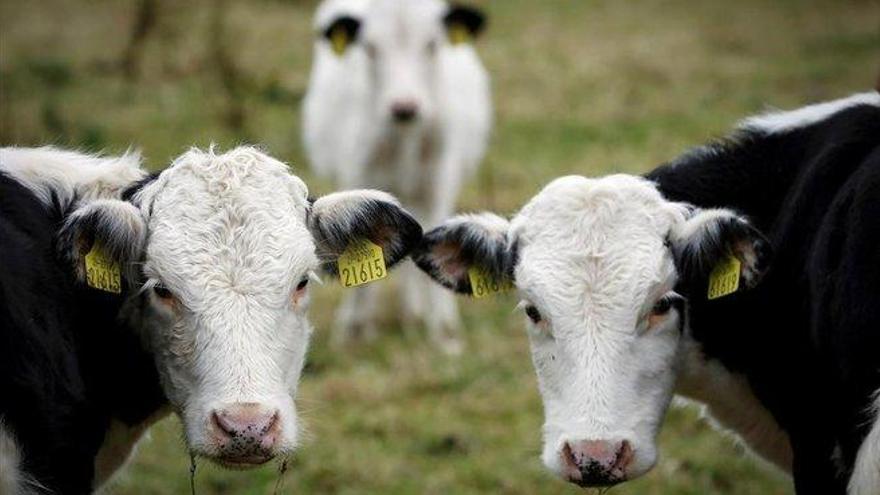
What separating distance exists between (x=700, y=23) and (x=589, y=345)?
14355mm

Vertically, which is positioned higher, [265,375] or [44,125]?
[265,375]

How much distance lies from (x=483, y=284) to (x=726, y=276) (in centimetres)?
88

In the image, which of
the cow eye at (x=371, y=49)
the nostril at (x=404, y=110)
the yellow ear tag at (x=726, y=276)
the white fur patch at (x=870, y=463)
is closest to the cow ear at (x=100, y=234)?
the yellow ear tag at (x=726, y=276)

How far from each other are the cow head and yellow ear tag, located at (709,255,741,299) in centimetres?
503

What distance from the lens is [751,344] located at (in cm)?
512

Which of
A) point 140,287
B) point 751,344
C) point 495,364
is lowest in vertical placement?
point 495,364

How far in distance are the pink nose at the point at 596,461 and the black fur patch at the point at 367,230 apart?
3.31 feet

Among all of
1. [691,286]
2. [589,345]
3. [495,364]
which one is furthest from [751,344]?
[495,364]

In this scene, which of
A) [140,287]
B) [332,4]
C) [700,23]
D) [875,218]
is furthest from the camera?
[700,23]

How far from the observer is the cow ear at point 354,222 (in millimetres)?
4934

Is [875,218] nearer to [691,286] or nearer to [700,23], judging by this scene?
[691,286]

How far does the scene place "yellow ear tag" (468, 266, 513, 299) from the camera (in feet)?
16.9

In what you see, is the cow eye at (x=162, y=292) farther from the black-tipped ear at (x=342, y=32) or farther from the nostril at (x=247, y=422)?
the black-tipped ear at (x=342, y=32)

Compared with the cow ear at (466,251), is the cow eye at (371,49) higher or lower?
lower
